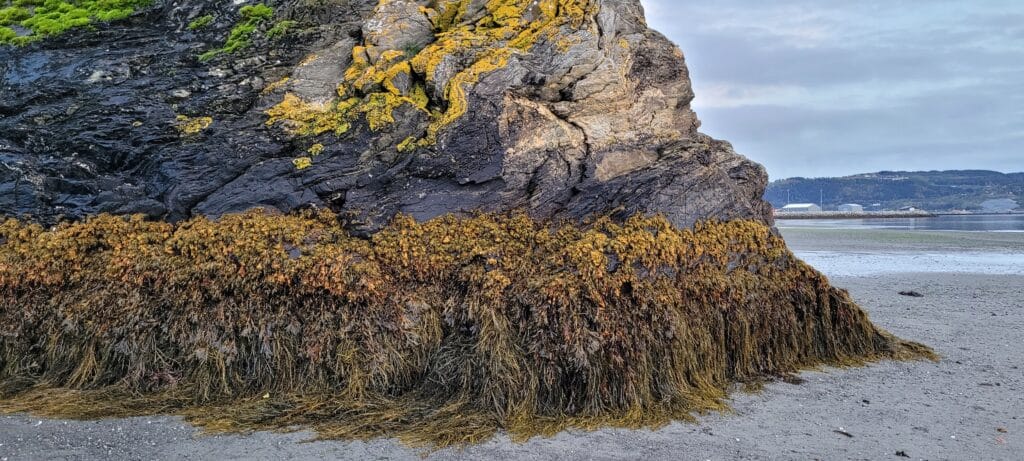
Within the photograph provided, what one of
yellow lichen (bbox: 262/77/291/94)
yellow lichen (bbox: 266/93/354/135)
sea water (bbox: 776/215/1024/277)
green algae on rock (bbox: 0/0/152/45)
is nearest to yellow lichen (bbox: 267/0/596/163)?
yellow lichen (bbox: 266/93/354/135)

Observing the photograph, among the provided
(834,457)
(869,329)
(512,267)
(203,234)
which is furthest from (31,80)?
(869,329)

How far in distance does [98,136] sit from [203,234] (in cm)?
270

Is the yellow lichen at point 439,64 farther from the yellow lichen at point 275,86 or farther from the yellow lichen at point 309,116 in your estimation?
the yellow lichen at point 275,86

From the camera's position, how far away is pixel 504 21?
8703mm

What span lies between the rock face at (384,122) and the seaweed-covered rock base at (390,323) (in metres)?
0.42

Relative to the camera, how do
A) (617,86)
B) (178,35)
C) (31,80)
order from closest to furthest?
(617,86) → (31,80) → (178,35)

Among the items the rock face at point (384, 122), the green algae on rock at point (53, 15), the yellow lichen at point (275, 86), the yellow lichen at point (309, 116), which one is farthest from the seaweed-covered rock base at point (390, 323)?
the green algae on rock at point (53, 15)

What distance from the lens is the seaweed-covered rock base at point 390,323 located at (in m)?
6.07

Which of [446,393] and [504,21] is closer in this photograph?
[446,393]

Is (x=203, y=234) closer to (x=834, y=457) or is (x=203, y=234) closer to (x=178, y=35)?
(x=178, y=35)

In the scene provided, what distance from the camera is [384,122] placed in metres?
7.90

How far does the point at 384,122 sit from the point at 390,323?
2.75 m

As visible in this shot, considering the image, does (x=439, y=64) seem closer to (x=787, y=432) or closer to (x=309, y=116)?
(x=309, y=116)

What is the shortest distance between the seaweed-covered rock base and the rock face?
1.38 feet
